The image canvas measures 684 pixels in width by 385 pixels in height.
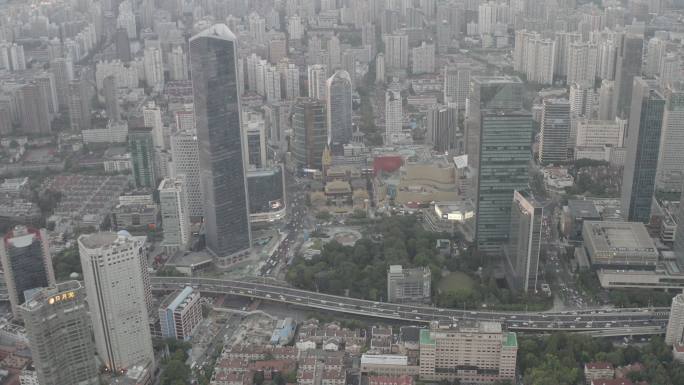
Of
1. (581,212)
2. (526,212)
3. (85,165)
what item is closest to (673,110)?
(581,212)

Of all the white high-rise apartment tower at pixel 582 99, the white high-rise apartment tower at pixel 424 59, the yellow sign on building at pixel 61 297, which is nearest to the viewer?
the yellow sign on building at pixel 61 297

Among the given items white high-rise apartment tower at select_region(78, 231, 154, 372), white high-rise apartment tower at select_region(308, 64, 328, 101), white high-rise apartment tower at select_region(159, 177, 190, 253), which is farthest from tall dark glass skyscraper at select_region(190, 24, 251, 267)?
white high-rise apartment tower at select_region(308, 64, 328, 101)

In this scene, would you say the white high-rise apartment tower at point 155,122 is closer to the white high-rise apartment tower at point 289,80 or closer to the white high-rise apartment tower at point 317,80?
the white high-rise apartment tower at point 317,80

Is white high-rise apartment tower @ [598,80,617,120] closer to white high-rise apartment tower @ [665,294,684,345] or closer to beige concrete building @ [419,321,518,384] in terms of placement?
white high-rise apartment tower @ [665,294,684,345]

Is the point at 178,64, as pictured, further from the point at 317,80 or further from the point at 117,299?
the point at 117,299

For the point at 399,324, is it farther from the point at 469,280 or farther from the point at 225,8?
the point at 225,8

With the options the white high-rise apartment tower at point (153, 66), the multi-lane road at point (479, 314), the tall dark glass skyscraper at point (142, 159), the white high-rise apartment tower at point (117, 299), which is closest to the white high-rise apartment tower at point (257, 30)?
the white high-rise apartment tower at point (153, 66)
